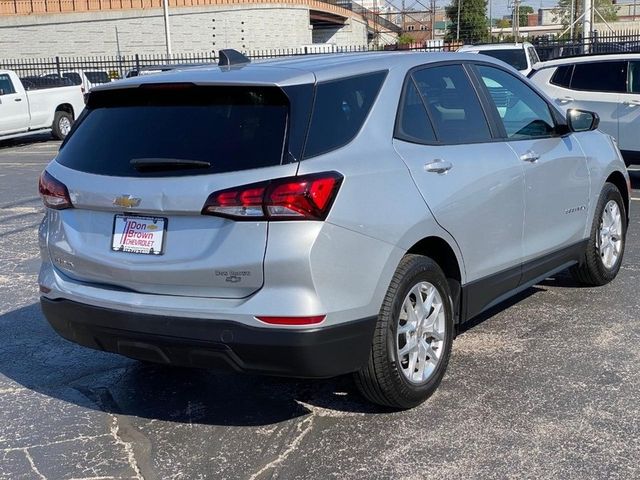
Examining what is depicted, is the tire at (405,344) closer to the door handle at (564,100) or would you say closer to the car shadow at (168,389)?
the car shadow at (168,389)

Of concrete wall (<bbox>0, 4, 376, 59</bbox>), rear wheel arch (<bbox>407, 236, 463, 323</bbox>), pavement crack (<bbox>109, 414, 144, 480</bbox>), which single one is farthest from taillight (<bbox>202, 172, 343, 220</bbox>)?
concrete wall (<bbox>0, 4, 376, 59</bbox>)

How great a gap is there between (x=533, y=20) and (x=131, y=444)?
157m

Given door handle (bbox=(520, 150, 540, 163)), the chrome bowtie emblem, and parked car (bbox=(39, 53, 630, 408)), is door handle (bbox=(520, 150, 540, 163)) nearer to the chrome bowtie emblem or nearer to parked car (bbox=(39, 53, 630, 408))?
parked car (bbox=(39, 53, 630, 408))

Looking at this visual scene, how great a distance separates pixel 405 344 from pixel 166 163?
1454 millimetres

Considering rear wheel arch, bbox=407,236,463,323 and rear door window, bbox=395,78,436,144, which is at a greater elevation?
rear door window, bbox=395,78,436,144

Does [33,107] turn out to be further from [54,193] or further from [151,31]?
[151,31]

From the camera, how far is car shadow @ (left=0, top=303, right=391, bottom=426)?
4.35 meters

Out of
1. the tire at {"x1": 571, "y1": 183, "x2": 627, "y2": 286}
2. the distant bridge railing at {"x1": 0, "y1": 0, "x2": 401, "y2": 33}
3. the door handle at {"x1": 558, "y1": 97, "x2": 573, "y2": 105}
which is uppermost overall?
the distant bridge railing at {"x1": 0, "y1": 0, "x2": 401, "y2": 33}

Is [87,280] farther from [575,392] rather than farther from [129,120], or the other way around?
[575,392]

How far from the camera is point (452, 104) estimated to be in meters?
4.72

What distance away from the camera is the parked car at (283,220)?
3.54 metres

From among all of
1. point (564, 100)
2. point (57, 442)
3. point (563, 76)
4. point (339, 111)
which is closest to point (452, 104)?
point (339, 111)

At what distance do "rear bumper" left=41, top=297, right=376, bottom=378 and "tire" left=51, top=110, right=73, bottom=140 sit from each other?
17949 mm

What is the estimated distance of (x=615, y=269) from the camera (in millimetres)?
6441
